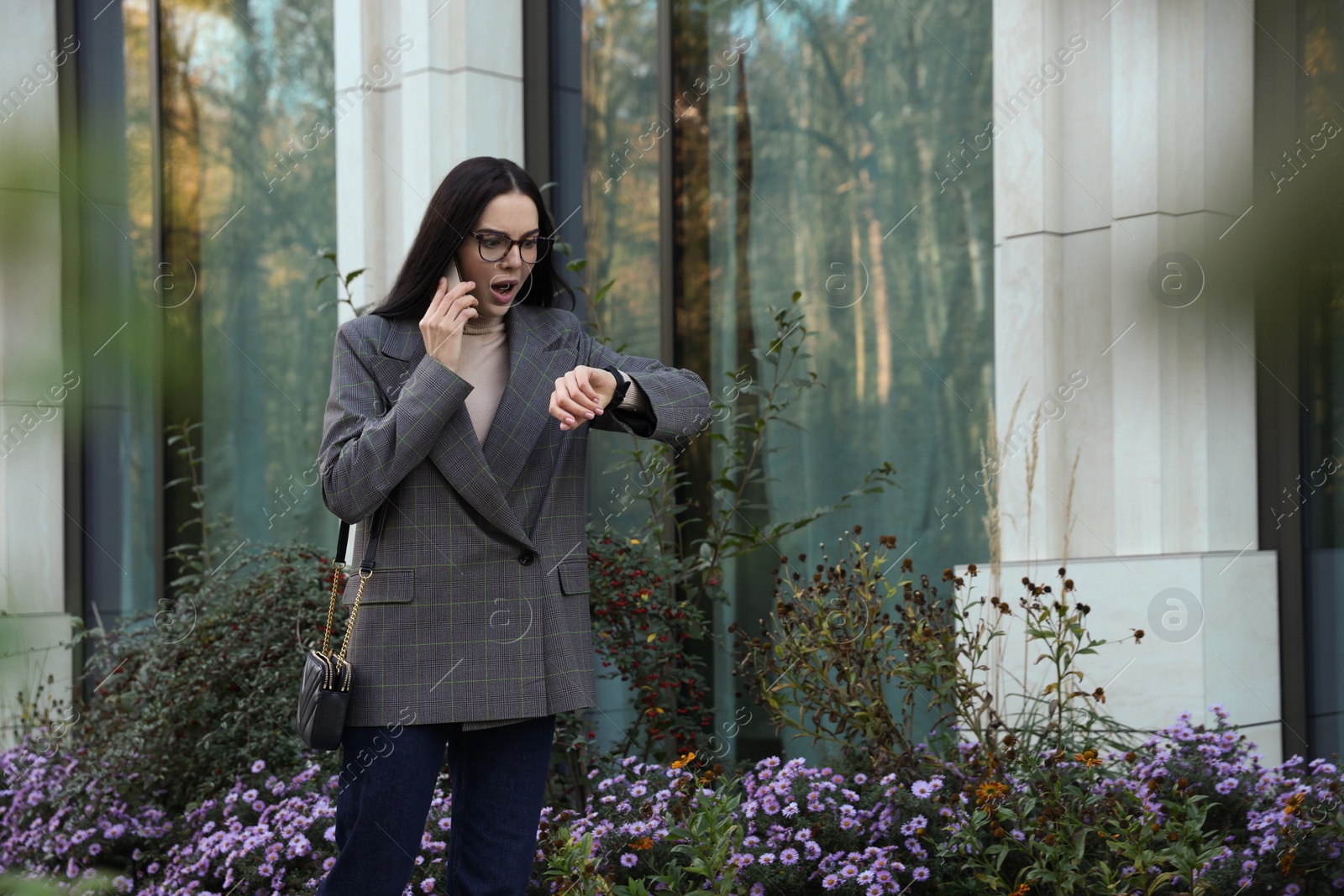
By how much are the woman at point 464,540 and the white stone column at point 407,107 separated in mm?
3124

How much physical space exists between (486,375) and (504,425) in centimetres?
13

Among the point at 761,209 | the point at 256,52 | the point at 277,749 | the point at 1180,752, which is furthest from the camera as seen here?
the point at 256,52

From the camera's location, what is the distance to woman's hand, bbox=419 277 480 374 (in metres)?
2.15

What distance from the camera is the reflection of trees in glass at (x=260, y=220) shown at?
638cm

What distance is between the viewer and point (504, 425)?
2.31m

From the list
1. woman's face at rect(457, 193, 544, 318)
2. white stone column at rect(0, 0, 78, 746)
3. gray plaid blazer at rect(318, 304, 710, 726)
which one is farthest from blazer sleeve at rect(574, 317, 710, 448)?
white stone column at rect(0, 0, 78, 746)

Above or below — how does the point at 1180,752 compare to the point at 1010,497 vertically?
below

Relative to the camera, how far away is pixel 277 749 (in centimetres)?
438

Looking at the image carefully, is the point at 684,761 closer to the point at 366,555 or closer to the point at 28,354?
the point at 366,555

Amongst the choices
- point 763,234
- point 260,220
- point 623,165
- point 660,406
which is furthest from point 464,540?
point 260,220

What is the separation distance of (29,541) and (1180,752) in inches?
137

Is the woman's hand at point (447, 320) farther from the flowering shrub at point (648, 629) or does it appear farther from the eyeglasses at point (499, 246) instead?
the flowering shrub at point (648, 629)

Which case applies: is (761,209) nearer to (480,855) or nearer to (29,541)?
(480,855)

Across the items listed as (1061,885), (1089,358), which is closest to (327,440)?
(1089,358)
